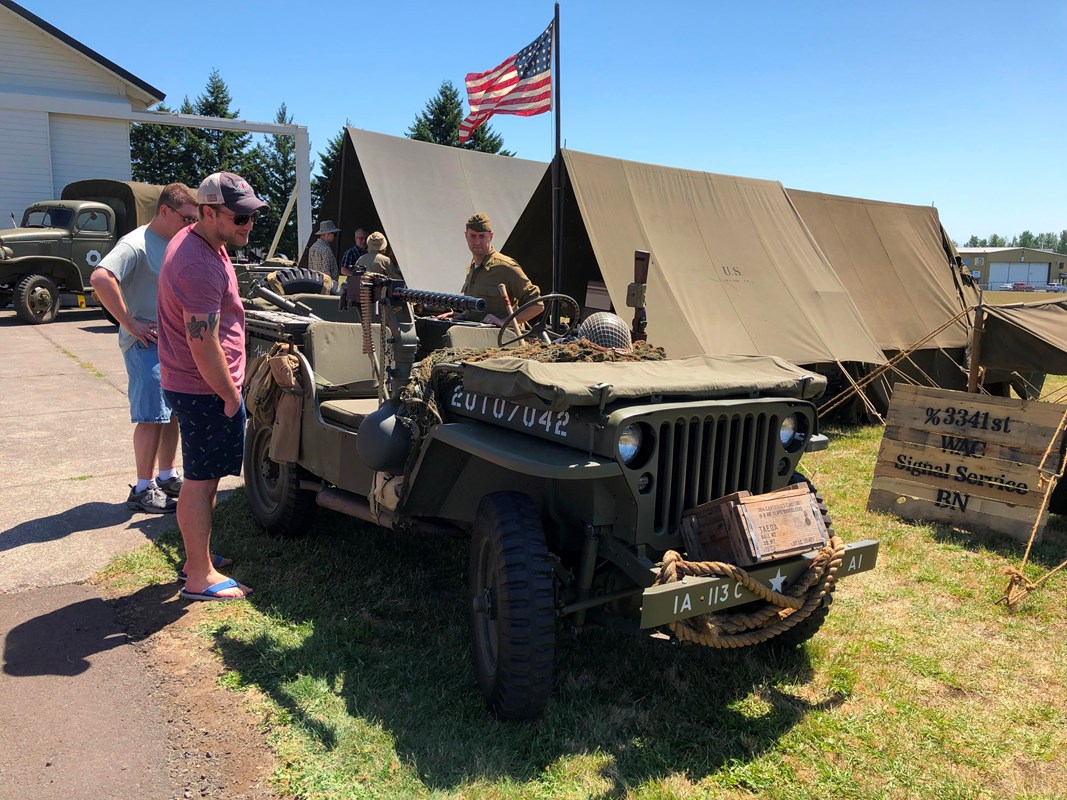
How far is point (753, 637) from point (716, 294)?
20.7 ft

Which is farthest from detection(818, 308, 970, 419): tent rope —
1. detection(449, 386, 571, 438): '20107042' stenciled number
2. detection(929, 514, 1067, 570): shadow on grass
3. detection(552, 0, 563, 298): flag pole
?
detection(449, 386, 571, 438): '20107042' stenciled number

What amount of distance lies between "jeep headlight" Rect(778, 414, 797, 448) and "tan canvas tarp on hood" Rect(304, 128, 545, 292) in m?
9.24

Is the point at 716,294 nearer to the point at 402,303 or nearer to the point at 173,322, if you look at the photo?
the point at 402,303

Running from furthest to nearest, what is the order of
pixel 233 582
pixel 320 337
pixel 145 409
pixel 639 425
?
1. pixel 145 409
2. pixel 320 337
3. pixel 233 582
4. pixel 639 425

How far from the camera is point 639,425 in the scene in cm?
276

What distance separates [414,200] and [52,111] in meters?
12.5

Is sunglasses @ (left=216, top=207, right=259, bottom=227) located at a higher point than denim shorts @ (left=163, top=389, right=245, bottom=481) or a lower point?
higher

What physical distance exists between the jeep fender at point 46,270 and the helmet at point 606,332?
13.2m

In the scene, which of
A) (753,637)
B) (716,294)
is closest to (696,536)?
(753,637)

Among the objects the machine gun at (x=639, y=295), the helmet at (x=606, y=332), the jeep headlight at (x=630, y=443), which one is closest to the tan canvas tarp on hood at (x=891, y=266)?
the machine gun at (x=639, y=295)

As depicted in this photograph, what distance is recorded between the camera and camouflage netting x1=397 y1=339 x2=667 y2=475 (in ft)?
10.9

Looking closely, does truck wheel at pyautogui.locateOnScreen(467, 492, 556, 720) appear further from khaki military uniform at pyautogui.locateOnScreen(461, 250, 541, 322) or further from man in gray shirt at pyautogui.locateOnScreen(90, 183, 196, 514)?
khaki military uniform at pyautogui.locateOnScreen(461, 250, 541, 322)

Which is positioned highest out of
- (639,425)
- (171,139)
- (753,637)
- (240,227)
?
(171,139)

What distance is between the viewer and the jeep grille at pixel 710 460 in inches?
112
